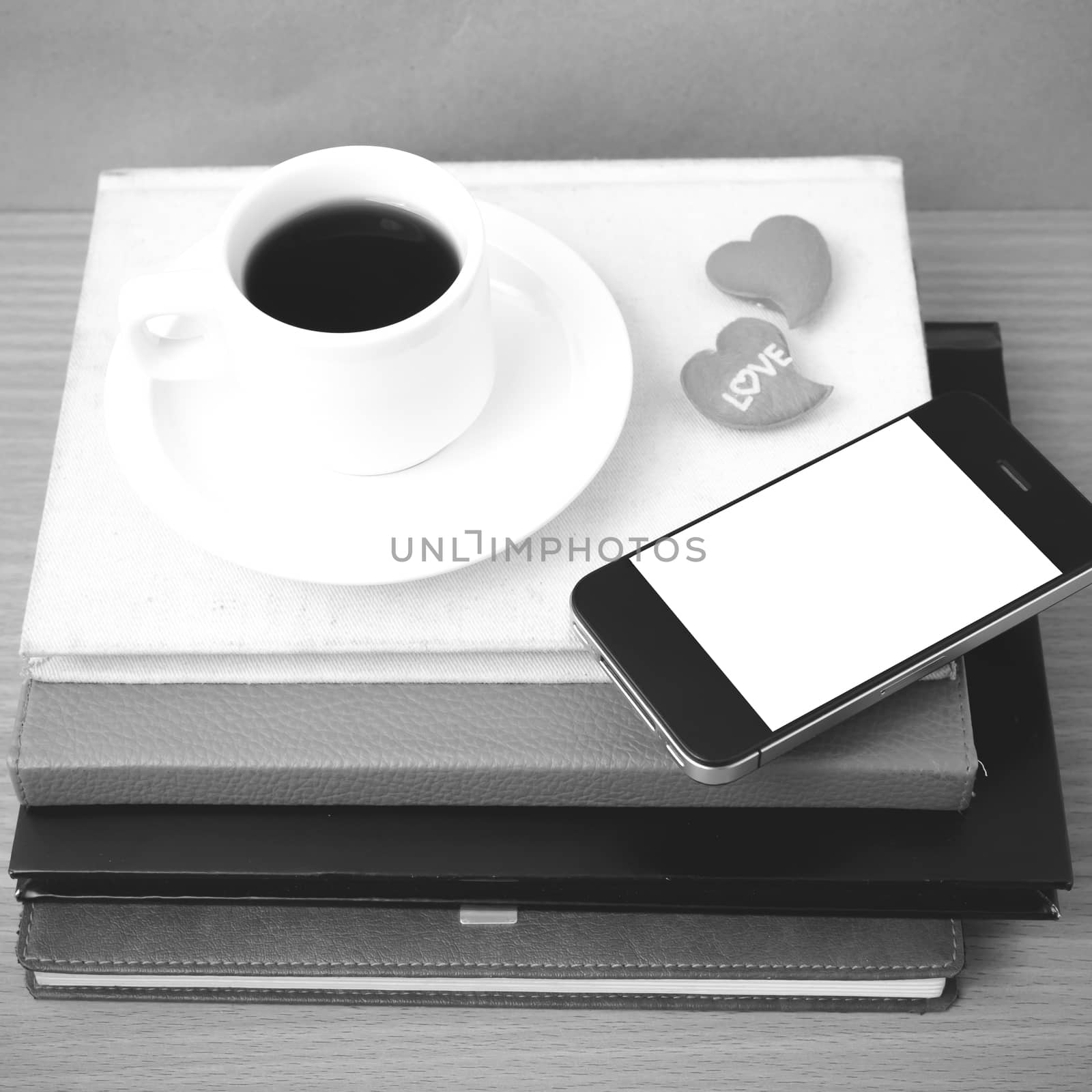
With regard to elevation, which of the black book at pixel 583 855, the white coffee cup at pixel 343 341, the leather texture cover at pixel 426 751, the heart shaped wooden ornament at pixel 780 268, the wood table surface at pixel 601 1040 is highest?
the heart shaped wooden ornament at pixel 780 268

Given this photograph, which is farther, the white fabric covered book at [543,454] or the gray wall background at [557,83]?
the gray wall background at [557,83]

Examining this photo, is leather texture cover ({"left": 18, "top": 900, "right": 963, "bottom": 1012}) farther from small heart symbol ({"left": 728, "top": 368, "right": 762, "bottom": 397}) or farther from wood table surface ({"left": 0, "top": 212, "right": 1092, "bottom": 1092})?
small heart symbol ({"left": 728, "top": 368, "right": 762, "bottom": 397})

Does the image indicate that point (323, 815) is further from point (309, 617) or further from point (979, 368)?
point (979, 368)

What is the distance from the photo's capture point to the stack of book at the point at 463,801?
0.49 meters

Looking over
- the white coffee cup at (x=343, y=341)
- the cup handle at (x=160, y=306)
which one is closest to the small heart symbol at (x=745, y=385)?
the white coffee cup at (x=343, y=341)

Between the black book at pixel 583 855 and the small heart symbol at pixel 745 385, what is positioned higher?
the small heart symbol at pixel 745 385

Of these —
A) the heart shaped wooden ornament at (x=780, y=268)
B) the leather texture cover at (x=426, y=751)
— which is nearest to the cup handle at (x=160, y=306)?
the leather texture cover at (x=426, y=751)

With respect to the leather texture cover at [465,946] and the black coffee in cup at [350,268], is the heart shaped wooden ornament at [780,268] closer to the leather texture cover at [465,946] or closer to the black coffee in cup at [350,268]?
the black coffee in cup at [350,268]

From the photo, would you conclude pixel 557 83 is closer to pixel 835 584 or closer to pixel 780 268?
pixel 780 268

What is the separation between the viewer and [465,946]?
523 mm

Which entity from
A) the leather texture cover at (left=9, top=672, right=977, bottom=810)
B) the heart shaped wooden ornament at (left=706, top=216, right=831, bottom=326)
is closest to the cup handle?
the leather texture cover at (left=9, top=672, right=977, bottom=810)

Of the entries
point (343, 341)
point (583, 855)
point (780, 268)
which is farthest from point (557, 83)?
point (583, 855)

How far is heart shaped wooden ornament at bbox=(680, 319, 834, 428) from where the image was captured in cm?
53

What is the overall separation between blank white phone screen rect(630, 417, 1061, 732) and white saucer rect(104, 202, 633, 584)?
0.06 metres
